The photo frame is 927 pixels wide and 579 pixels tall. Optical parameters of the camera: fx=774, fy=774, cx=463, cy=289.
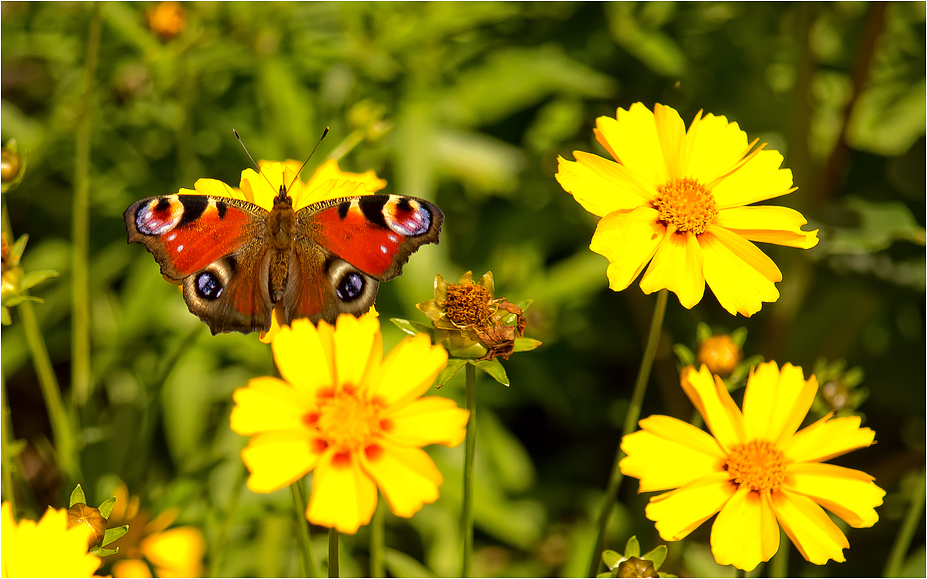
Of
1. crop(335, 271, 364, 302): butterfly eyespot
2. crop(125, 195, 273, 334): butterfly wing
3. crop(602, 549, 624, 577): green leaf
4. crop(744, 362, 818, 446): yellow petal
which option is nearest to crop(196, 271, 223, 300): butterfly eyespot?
crop(125, 195, 273, 334): butterfly wing

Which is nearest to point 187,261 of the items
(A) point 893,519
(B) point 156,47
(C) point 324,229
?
(C) point 324,229

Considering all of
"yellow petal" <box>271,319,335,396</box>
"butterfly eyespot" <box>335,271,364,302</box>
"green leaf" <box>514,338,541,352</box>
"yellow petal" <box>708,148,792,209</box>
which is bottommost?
"yellow petal" <box>271,319,335,396</box>

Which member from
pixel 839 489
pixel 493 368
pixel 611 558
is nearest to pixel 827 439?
pixel 839 489

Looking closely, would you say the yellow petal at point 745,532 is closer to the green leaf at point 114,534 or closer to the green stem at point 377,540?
the green stem at point 377,540

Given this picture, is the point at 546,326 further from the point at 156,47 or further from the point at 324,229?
the point at 156,47

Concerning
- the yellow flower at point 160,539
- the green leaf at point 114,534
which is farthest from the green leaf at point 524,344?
the yellow flower at point 160,539

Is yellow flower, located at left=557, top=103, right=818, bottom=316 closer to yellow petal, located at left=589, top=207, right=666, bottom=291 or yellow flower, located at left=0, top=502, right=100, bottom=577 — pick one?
yellow petal, located at left=589, top=207, right=666, bottom=291
